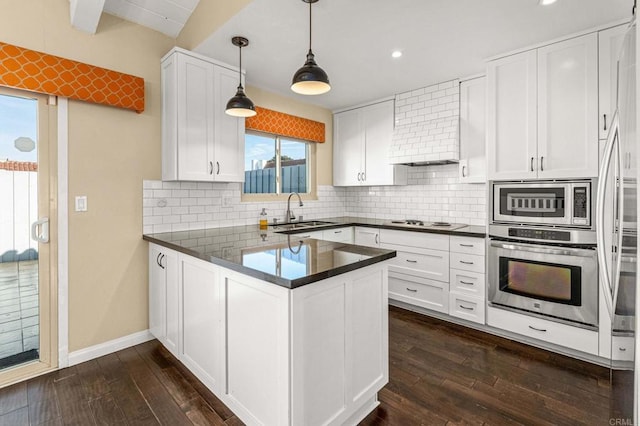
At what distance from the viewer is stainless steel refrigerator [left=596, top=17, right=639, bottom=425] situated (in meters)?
0.96

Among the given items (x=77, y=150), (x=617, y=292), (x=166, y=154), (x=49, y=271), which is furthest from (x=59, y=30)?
(x=617, y=292)

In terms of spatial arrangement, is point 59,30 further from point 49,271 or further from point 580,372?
point 580,372

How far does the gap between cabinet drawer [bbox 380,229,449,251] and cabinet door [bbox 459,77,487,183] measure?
2.37 feet

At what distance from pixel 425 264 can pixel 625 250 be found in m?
2.37

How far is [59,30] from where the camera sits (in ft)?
7.79

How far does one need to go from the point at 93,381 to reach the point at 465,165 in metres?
3.78

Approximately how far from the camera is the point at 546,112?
2641 millimetres

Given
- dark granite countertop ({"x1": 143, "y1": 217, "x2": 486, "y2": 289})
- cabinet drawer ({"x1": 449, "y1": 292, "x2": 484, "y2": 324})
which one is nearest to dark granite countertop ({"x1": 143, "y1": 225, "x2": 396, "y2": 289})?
dark granite countertop ({"x1": 143, "y1": 217, "x2": 486, "y2": 289})

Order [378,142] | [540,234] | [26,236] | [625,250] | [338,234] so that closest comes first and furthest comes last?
[625,250] < [26,236] < [540,234] < [338,234] < [378,142]

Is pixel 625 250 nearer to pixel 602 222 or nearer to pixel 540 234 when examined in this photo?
pixel 602 222

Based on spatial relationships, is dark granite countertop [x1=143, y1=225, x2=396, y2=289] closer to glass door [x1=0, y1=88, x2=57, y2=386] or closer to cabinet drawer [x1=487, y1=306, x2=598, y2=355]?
glass door [x1=0, y1=88, x2=57, y2=386]

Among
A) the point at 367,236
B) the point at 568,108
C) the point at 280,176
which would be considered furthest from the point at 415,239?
the point at 280,176

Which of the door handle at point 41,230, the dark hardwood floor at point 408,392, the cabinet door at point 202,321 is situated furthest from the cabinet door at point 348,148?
the door handle at point 41,230

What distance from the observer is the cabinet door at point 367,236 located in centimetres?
380
